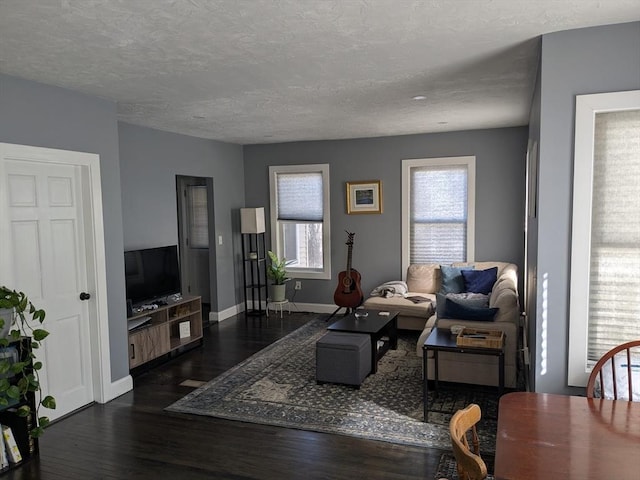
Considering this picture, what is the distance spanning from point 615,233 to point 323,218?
188 inches

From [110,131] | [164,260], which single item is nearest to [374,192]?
[164,260]

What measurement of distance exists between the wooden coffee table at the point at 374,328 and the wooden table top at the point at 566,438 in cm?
256

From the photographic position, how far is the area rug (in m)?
3.49

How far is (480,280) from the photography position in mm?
5867

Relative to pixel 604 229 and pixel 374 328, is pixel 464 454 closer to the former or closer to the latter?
pixel 604 229

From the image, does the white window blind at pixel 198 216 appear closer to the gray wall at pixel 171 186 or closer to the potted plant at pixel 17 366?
the gray wall at pixel 171 186

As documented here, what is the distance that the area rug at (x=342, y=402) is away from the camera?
11.4 ft

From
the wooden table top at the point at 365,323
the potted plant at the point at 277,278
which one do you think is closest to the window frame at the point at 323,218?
the potted plant at the point at 277,278

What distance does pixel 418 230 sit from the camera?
6742 mm

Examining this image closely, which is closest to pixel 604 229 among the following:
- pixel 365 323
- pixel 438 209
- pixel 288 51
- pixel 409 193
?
pixel 288 51

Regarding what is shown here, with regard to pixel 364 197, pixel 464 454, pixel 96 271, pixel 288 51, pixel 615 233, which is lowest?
pixel 464 454

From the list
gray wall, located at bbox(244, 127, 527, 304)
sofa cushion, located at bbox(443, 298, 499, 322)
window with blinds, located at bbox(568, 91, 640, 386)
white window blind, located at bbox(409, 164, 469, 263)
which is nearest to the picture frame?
gray wall, located at bbox(244, 127, 527, 304)

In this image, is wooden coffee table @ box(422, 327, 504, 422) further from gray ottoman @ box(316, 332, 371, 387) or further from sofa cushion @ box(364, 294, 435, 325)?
sofa cushion @ box(364, 294, 435, 325)

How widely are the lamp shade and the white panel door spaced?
10.4 feet
